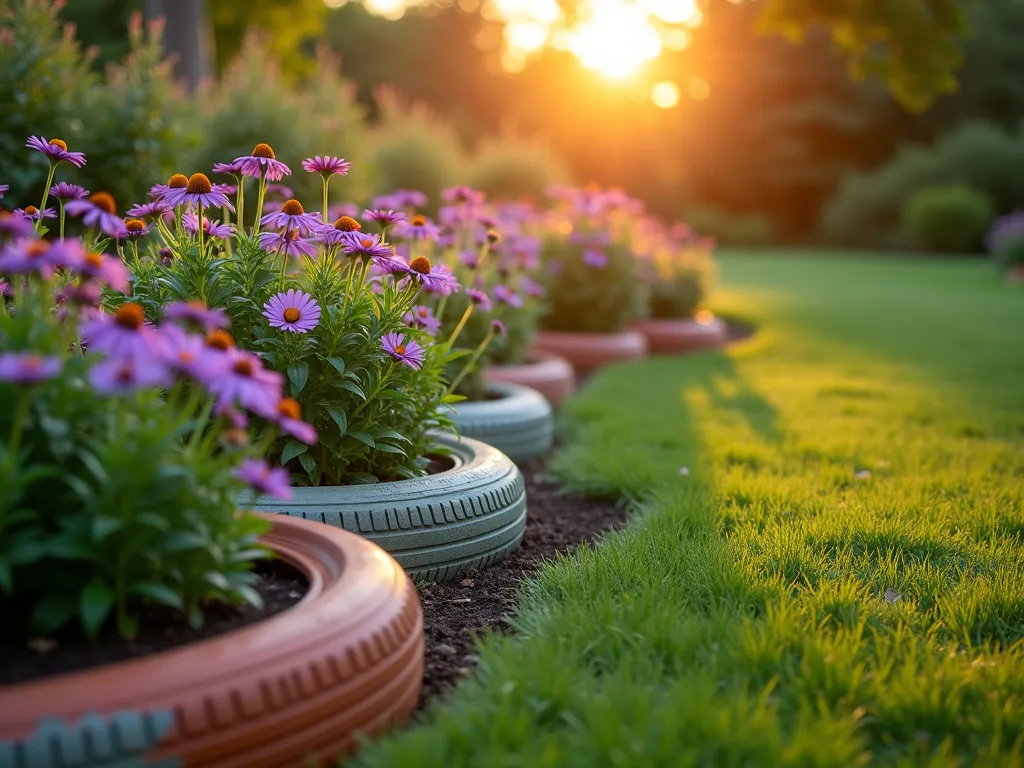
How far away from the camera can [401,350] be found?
2.38 meters

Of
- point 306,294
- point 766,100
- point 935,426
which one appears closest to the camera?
point 306,294

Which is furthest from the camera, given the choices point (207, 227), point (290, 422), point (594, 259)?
point (594, 259)

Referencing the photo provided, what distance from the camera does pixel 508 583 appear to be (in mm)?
2633

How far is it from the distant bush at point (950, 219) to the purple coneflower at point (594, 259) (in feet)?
72.2

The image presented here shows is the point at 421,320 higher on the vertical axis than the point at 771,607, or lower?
higher

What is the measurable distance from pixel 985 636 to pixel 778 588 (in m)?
0.48

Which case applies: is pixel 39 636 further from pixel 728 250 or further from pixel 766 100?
pixel 766 100

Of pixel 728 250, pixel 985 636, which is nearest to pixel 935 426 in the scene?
pixel 985 636

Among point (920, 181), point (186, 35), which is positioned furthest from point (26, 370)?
point (920, 181)

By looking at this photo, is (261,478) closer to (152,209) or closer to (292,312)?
(292,312)

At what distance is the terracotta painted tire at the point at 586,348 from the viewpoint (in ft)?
22.0

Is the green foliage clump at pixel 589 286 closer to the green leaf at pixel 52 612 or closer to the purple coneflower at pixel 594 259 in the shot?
the purple coneflower at pixel 594 259

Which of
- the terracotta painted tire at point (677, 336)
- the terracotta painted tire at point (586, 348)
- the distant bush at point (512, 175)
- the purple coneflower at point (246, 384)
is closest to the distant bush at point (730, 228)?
the distant bush at point (512, 175)

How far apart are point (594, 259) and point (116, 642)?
5164 mm
